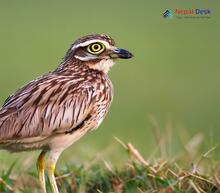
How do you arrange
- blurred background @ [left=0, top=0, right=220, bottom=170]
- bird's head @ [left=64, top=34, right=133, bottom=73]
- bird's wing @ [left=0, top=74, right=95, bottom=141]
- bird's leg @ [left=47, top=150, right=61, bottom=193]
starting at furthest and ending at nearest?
blurred background @ [left=0, top=0, right=220, bottom=170] → bird's head @ [left=64, top=34, right=133, bottom=73] → bird's leg @ [left=47, top=150, right=61, bottom=193] → bird's wing @ [left=0, top=74, right=95, bottom=141]

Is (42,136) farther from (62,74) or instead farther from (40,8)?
(40,8)

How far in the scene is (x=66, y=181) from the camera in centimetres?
771

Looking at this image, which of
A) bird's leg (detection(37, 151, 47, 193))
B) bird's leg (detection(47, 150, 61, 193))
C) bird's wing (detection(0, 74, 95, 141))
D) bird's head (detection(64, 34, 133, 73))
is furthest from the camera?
bird's head (detection(64, 34, 133, 73))

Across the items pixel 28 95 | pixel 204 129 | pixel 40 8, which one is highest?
pixel 40 8

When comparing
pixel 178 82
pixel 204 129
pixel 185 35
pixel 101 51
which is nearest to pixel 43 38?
pixel 185 35

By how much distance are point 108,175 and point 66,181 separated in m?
0.37

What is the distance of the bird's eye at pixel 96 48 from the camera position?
7.90 meters

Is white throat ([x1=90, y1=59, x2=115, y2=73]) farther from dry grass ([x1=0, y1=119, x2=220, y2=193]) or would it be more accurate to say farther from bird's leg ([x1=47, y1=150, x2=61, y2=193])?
bird's leg ([x1=47, y1=150, x2=61, y2=193])

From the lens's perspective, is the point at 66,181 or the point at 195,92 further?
the point at 195,92

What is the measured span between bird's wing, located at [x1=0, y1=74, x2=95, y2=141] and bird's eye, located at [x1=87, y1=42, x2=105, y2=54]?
436 mm

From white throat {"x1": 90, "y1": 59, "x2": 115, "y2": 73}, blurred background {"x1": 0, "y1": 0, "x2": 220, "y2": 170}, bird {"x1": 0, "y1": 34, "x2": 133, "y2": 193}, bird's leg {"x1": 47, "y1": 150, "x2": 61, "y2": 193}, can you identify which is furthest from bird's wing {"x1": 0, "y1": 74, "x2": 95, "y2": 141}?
blurred background {"x1": 0, "y1": 0, "x2": 220, "y2": 170}

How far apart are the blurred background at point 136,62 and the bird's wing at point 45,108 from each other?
1.05m

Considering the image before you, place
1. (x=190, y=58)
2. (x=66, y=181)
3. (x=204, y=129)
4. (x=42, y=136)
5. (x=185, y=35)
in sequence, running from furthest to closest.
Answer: (x=185, y=35) → (x=190, y=58) → (x=204, y=129) → (x=66, y=181) → (x=42, y=136)

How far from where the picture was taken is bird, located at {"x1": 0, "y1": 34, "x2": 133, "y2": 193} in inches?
283
